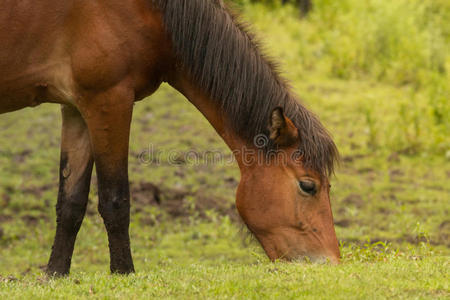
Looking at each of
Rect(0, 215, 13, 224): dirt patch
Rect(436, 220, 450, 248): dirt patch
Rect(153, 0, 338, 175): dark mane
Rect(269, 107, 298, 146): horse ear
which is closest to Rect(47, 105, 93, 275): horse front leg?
Rect(153, 0, 338, 175): dark mane

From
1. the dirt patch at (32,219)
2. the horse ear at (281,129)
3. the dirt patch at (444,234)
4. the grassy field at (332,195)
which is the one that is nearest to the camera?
the grassy field at (332,195)

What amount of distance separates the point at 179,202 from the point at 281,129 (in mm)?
3736

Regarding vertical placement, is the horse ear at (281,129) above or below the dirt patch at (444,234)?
above

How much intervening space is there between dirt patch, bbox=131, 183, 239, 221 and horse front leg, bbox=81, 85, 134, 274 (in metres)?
3.28

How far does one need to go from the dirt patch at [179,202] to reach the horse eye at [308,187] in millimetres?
3172

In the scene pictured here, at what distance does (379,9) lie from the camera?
1368 centimetres

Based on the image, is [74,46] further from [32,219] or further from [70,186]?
[32,219]

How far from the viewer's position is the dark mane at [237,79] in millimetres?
4828

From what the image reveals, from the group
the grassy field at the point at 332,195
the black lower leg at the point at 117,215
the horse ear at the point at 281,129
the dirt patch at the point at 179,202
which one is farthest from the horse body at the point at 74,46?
the dirt patch at the point at 179,202

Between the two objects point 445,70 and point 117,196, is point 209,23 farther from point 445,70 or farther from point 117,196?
point 445,70

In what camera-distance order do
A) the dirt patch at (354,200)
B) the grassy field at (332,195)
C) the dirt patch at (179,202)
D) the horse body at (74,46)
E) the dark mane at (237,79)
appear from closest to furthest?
the grassy field at (332,195) → the horse body at (74,46) → the dark mane at (237,79) → the dirt patch at (179,202) → the dirt patch at (354,200)

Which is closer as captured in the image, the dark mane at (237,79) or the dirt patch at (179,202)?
the dark mane at (237,79)

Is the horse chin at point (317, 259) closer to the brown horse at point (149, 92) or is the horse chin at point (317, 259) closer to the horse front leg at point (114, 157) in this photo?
the brown horse at point (149, 92)

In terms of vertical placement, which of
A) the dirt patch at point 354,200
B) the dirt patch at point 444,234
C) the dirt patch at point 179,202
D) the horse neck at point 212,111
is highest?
the horse neck at point 212,111
